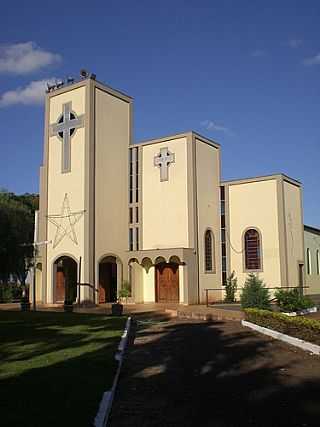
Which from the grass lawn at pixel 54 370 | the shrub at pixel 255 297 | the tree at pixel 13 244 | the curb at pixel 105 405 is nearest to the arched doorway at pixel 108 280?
the tree at pixel 13 244

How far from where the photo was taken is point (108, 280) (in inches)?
1185

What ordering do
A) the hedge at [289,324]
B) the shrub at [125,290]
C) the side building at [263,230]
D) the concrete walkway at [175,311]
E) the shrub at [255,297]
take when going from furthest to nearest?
1. the side building at [263,230]
2. the shrub at [125,290]
3. the concrete walkway at [175,311]
4. the shrub at [255,297]
5. the hedge at [289,324]

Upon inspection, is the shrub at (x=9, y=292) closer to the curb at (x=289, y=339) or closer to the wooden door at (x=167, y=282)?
the wooden door at (x=167, y=282)

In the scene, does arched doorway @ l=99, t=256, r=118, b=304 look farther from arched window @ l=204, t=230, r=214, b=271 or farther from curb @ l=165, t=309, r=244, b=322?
curb @ l=165, t=309, r=244, b=322

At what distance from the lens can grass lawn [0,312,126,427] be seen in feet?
21.7

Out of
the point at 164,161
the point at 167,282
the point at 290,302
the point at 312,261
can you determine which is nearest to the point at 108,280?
the point at 167,282

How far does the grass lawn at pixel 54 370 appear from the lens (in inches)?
260

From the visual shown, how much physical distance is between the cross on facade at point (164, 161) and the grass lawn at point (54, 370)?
12.6 meters

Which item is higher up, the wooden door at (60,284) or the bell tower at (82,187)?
the bell tower at (82,187)

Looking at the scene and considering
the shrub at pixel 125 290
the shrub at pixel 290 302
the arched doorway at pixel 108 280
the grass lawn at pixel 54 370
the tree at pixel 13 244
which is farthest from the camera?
the arched doorway at pixel 108 280

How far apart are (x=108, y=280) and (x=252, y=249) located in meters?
8.53

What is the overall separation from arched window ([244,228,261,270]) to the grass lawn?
1316 cm

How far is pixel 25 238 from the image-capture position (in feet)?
95.7

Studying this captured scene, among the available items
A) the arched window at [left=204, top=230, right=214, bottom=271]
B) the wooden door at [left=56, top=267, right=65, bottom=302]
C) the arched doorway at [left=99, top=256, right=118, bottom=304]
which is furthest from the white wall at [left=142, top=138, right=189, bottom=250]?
the wooden door at [left=56, top=267, right=65, bottom=302]
